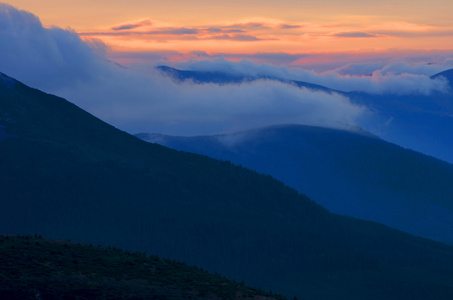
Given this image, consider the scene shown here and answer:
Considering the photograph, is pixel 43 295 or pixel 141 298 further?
pixel 141 298

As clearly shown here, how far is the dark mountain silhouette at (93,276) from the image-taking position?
109m

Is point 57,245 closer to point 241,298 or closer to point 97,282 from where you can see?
point 97,282

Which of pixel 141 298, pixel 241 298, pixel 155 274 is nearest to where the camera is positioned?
pixel 141 298

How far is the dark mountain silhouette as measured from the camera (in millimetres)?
108750

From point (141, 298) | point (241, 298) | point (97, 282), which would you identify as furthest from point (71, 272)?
point (241, 298)

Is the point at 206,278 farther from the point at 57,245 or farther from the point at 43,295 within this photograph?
the point at 43,295

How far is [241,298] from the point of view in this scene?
125 m

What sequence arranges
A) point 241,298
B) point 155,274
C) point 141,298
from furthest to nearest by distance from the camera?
point 155,274, point 241,298, point 141,298

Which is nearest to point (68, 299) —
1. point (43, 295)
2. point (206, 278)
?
point (43, 295)

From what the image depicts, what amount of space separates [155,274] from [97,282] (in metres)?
16.9

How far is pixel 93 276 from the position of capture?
12138 cm

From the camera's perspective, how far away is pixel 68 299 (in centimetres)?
10631

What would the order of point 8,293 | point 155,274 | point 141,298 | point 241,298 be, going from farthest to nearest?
point 155,274
point 241,298
point 141,298
point 8,293

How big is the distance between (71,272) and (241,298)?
1063 inches
